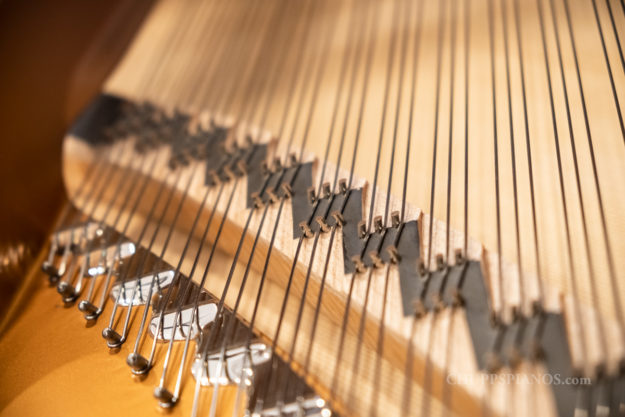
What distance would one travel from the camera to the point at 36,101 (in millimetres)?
2199

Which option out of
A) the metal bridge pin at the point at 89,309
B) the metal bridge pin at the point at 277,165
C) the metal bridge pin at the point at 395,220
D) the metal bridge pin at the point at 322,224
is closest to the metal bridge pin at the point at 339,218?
the metal bridge pin at the point at 322,224

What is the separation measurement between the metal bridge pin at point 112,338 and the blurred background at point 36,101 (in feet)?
1.74

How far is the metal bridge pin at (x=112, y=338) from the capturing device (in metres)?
1.39

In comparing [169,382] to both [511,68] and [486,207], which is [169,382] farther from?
[511,68]

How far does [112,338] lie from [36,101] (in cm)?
130

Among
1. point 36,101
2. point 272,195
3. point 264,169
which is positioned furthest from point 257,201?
point 36,101

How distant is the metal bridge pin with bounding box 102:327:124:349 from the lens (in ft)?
4.56

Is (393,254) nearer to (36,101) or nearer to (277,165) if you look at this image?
(277,165)

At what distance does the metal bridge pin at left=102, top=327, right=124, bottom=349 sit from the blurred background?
53 cm

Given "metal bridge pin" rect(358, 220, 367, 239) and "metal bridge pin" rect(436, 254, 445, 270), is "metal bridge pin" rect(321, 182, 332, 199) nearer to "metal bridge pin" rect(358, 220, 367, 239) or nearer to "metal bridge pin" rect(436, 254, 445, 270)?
"metal bridge pin" rect(358, 220, 367, 239)

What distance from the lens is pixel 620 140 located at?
1663 millimetres

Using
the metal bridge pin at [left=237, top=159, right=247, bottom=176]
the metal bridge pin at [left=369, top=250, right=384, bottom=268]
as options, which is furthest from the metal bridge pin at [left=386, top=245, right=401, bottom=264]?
the metal bridge pin at [left=237, top=159, right=247, bottom=176]

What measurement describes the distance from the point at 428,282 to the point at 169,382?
27.4 inches

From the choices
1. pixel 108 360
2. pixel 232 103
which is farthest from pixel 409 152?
pixel 108 360
